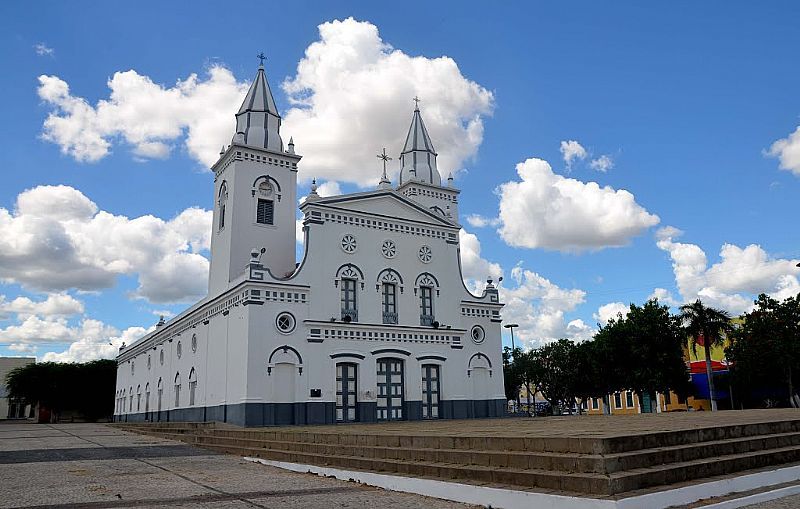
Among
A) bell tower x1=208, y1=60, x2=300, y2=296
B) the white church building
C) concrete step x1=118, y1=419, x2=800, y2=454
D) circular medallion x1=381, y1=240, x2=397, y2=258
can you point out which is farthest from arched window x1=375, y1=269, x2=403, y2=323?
concrete step x1=118, y1=419, x2=800, y2=454

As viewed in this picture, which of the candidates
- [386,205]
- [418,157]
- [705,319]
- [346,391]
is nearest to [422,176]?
[418,157]

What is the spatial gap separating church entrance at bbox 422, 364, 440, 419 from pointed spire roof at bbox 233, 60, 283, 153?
13144mm

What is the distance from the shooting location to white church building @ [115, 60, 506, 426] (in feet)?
90.2

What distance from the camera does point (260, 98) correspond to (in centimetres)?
3441

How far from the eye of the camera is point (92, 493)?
10375mm

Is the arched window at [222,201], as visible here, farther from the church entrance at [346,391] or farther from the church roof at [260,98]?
the church entrance at [346,391]

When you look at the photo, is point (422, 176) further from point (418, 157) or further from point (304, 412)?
point (304, 412)

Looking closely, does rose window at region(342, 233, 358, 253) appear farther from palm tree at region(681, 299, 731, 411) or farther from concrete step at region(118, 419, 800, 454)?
palm tree at region(681, 299, 731, 411)

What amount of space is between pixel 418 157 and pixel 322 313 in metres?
14.6

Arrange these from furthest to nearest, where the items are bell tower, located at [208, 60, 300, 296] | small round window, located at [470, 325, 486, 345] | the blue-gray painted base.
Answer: small round window, located at [470, 325, 486, 345], bell tower, located at [208, 60, 300, 296], the blue-gray painted base

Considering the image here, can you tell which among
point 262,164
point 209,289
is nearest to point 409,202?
point 262,164

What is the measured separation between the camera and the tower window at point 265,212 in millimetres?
32469

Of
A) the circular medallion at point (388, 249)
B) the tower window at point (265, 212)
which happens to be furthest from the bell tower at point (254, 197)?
the circular medallion at point (388, 249)

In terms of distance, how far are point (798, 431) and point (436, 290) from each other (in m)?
21.2
